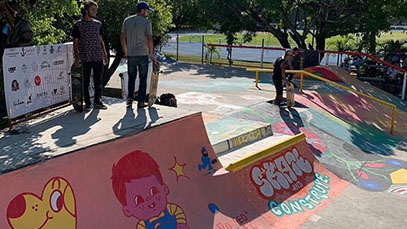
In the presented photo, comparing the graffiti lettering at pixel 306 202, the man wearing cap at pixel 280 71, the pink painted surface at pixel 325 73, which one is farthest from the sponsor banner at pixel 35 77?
the pink painted surface at pixel 325 73

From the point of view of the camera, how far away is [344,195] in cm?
823

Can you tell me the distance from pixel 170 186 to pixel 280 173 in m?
2.69

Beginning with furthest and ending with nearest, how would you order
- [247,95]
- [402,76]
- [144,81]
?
[402,76] → [247,95] → [144,81]

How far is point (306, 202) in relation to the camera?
7777 mm

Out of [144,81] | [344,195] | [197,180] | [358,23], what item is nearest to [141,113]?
[144,81]

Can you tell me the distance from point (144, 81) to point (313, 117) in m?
6.05

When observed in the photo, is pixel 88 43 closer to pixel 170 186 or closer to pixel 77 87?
pixel 77 87

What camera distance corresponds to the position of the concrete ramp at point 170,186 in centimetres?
470

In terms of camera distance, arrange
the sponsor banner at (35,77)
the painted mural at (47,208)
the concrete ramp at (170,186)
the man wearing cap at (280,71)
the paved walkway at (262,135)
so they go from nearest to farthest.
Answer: the painted mural at (47,208) < the concrete ramp at (170,186) < the paved walkway at (262,135) < the sponsor banner at (35,77) < the man wearing cap at (280,71)

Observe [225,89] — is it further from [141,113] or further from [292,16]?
[292,16]

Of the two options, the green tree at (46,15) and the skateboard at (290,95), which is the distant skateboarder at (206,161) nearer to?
the green tree at (46,15)

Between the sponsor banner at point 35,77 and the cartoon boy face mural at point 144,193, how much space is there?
175cm

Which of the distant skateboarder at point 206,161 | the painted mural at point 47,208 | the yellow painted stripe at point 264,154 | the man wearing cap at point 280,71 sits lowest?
the yellow painted stripe at point 264,154

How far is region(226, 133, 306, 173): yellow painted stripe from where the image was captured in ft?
24.6
